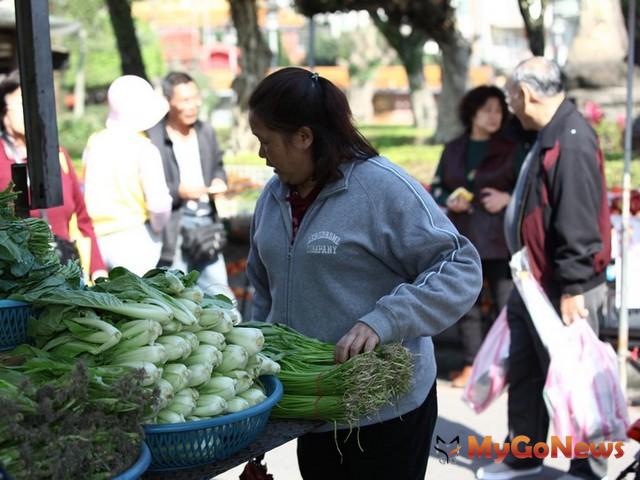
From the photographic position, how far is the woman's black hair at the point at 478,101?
254 inches

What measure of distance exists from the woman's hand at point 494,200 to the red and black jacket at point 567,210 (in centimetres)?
158

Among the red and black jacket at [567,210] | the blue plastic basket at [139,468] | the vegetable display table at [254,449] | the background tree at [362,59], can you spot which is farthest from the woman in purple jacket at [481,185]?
the background tree at [362,59]

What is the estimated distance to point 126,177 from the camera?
5.50 meters

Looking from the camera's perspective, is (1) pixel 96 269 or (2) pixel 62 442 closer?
(2) pixel 62 442

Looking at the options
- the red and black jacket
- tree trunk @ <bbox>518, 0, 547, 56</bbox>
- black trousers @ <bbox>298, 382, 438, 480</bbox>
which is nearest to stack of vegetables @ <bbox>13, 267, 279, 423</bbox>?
black trousers @ <bbox>298, 382, 438, 480</bbox>

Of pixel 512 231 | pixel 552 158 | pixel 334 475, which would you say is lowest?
pixel 334 475

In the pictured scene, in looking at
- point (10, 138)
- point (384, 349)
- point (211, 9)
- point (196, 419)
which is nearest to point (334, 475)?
point (384, 349)

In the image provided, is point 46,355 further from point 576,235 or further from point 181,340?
point 576,235

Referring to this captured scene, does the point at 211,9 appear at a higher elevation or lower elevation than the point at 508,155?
higher

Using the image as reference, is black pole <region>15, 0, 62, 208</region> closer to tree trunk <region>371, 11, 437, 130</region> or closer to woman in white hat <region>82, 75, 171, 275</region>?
woman in white hat <region>82, 75, 171, 275</region>

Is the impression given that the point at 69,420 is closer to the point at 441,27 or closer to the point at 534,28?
the point at 534,28

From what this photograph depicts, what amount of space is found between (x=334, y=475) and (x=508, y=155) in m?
3.84

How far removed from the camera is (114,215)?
18.3 ft

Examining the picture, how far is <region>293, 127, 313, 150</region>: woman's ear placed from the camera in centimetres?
272
